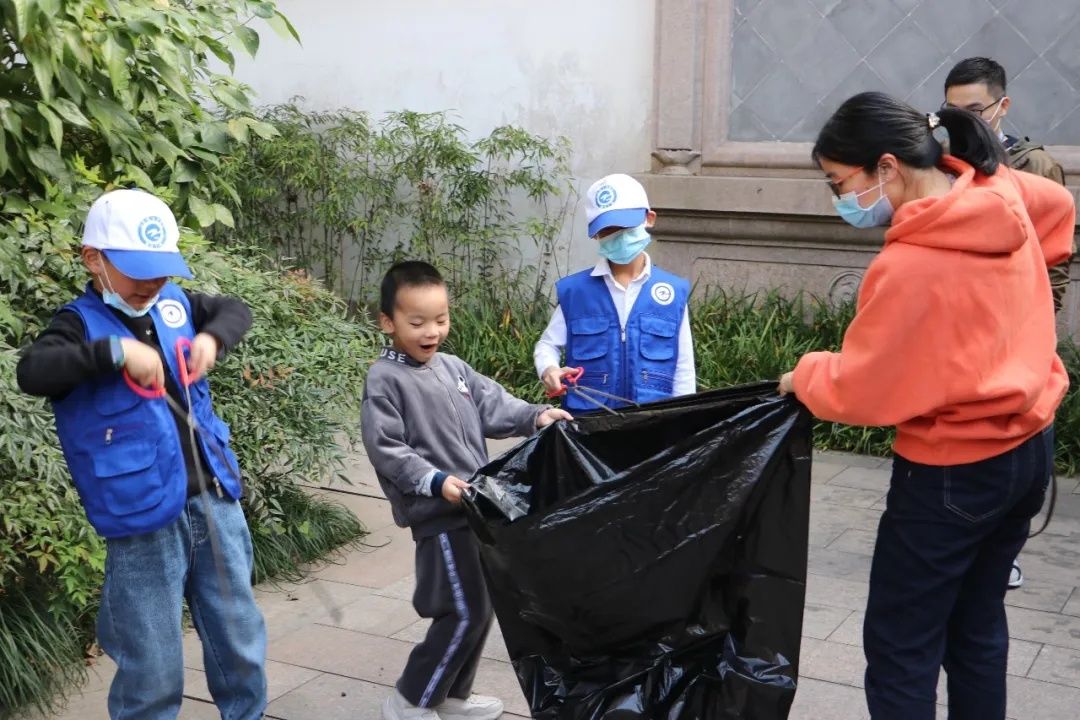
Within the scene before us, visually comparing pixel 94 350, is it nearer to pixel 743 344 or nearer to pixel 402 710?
pixel 402 710

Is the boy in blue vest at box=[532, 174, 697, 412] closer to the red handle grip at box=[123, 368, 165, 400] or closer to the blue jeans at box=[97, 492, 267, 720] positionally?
the blue jeans at box=[97, 492, 267, 720]

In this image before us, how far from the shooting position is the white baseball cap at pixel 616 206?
156 inches

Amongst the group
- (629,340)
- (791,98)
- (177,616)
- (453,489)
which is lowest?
(177,616)

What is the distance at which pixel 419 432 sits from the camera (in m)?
3.33

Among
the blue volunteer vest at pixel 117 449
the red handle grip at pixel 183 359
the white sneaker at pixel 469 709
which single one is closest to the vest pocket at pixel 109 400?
the blue volunteer vest at pixel 117 449

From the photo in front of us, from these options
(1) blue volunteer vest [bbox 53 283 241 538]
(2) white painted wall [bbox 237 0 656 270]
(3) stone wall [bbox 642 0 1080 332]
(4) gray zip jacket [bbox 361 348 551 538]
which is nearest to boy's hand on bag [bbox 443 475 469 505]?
(4) gray zip jacket [bbox 361 348 551 538]

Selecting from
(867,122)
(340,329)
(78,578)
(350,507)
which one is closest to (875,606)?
(867,122)

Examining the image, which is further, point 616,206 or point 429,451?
point 616,206

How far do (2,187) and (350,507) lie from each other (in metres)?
2.26

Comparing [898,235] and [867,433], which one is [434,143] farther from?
[898,235]

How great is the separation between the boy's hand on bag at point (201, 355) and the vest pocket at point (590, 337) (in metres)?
1.42

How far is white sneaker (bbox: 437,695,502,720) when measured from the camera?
3600mm

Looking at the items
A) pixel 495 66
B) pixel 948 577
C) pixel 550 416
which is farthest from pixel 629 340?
pixel 495 66

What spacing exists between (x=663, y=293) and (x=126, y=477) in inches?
74.7
